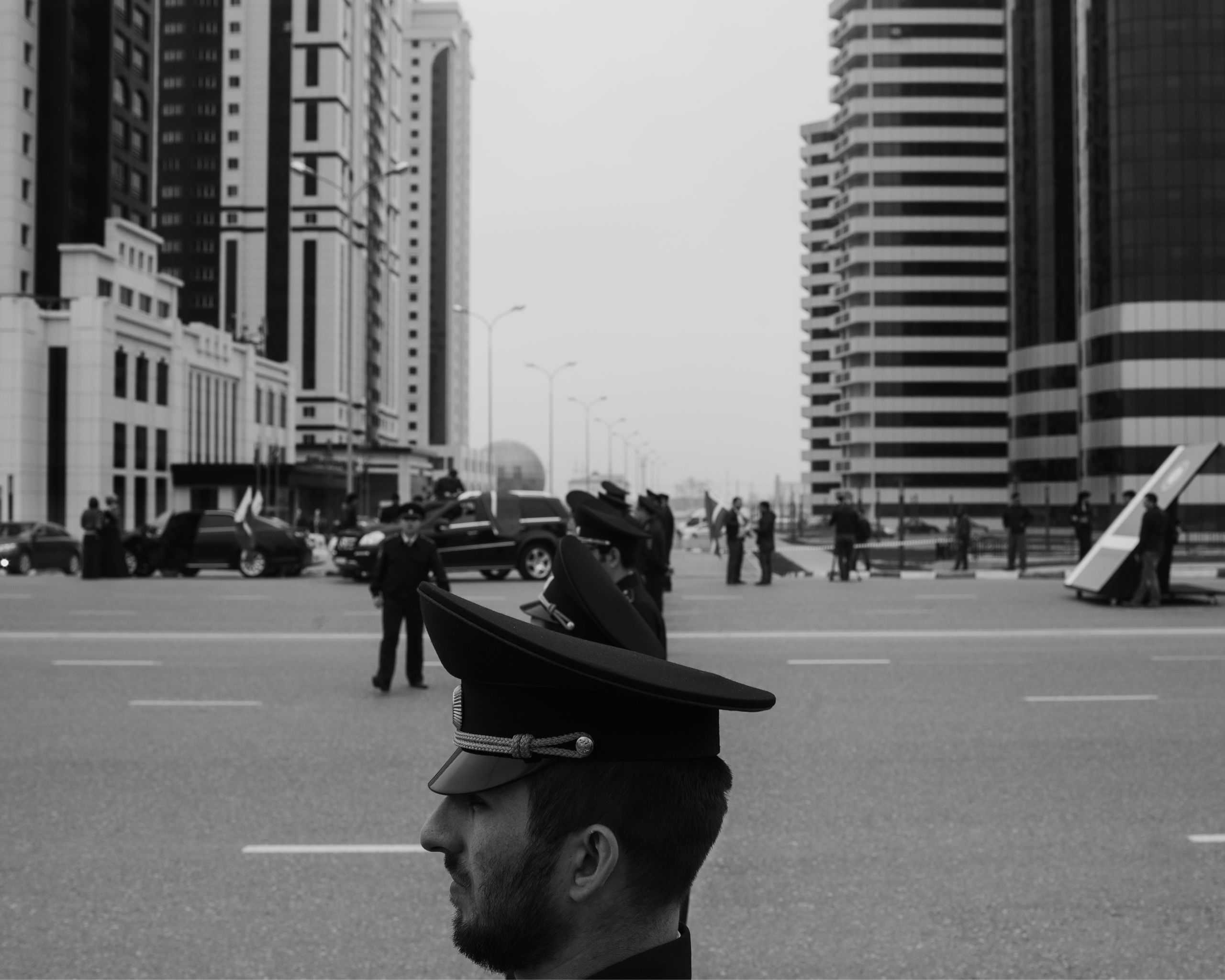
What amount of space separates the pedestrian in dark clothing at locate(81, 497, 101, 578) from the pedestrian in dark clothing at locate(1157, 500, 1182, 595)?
21.2 m

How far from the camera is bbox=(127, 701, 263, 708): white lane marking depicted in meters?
11.4

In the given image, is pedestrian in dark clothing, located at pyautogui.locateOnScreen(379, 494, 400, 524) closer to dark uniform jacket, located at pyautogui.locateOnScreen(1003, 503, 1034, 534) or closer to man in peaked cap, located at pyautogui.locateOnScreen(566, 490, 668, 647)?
dark uniform jacket, located at pyautogui.locateOnScreen(1003, 503, 1034, 534)

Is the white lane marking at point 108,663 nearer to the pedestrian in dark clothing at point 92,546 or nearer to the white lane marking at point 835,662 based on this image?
the white lane marking at point 835,662

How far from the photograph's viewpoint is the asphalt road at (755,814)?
5391 mm

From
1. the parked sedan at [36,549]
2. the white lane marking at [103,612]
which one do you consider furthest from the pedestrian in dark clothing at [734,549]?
the parked sedan at [36,549]

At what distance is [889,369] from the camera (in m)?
116

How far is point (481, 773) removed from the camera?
61.3 inches

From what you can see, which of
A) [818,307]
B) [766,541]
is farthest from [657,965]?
[818,307]

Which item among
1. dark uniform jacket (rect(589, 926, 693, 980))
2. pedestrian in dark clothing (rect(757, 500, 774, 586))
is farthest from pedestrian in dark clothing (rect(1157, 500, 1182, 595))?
dark uniform jacket (rect(589, 926, 693, 980))

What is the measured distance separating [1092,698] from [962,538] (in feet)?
64.4

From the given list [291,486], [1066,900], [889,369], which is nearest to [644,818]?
[1066,900]

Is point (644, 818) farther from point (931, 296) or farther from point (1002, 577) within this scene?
point (931, 296)

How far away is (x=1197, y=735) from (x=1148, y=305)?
263 feet

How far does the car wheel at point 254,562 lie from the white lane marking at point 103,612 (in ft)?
29.3
